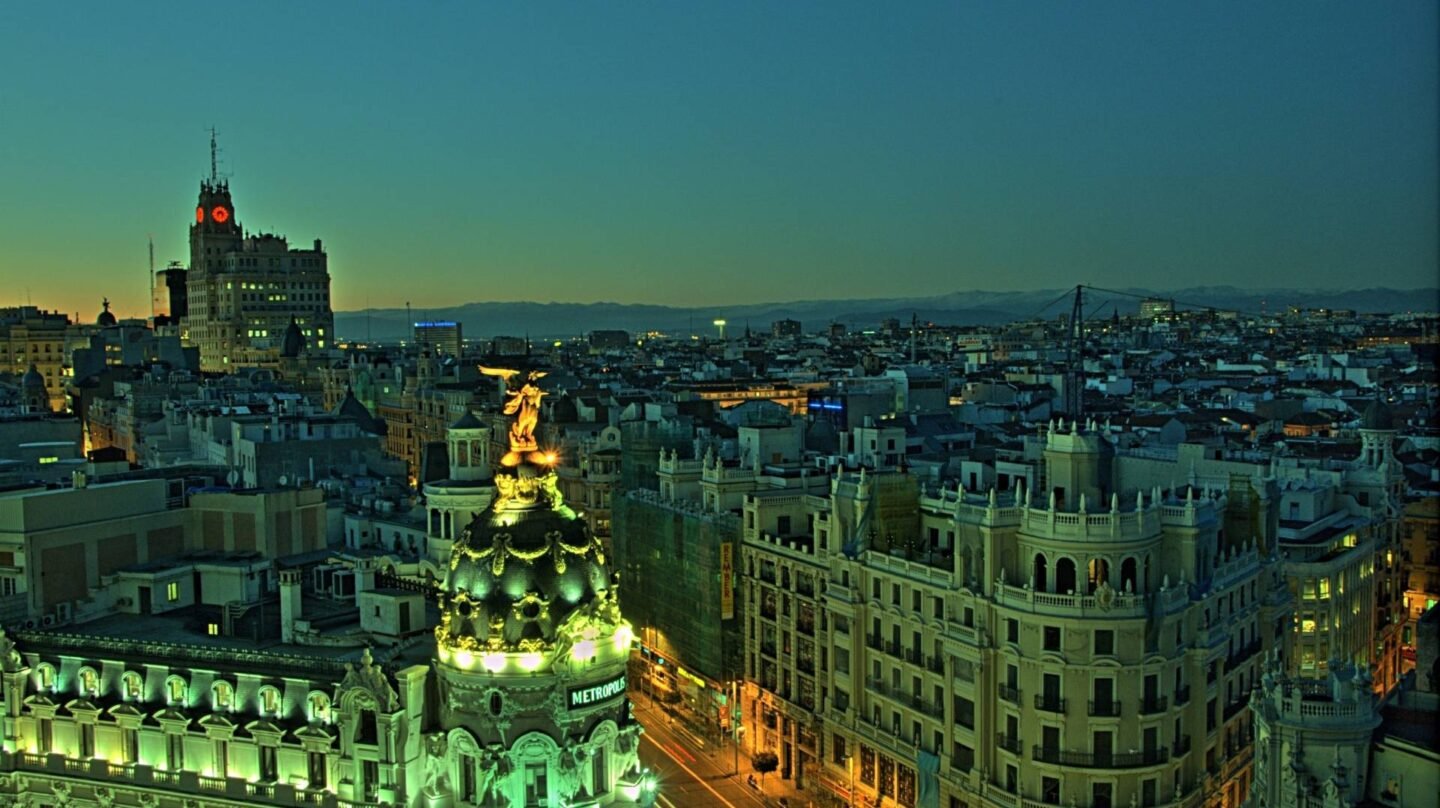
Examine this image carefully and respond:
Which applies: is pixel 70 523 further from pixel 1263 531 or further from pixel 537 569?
pixel 1263 531

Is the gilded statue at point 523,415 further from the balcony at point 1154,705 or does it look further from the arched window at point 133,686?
the balcony at point 1154,705

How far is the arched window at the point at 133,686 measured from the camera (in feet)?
169

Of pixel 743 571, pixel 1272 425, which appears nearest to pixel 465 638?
pixel 743 571

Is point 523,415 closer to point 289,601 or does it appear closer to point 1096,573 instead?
point 289,601

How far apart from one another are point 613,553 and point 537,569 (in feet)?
180

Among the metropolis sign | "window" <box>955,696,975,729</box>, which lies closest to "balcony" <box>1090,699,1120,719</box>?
"window" <box>955,696,975,729</box>

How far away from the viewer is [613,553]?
101812mm

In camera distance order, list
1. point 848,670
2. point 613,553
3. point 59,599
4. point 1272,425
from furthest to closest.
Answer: point 1272,425 → point 613,553 → point 848,670 → point 59,599

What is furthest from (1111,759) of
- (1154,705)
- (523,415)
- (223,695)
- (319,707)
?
(223,695)

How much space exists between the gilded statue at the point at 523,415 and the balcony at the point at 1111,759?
2608 cm

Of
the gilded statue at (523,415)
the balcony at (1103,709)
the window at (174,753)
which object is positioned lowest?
the balcony at (1103,709)

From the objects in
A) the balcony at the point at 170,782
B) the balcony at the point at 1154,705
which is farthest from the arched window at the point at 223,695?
the balcony at the point at 1154,705

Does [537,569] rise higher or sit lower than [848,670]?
higher

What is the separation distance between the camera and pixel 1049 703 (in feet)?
191
